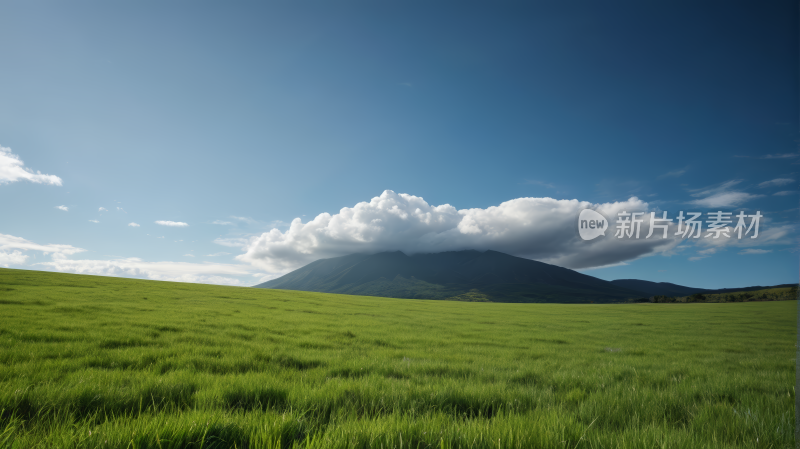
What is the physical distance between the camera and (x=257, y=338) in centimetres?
1091

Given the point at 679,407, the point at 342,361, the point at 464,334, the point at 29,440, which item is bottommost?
the point at 464,334

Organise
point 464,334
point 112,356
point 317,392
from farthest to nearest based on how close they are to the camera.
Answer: point 464,334, point 112,356, point 317,392

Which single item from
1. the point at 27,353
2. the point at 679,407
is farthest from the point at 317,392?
the point at 27,353

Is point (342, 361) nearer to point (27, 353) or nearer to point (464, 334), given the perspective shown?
point (27, 353)

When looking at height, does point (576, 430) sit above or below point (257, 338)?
above

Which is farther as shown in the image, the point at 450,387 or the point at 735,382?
the point at 735,382

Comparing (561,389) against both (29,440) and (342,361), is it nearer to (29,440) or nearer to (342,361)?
(342,361)

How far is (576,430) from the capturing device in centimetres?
297

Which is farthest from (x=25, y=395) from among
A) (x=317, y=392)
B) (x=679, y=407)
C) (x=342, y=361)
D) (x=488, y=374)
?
(x=679, y=407)

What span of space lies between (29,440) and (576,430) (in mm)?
4656

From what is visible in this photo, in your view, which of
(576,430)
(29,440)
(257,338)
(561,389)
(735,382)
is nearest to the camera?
(29,440)

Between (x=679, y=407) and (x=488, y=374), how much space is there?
3191 millimetres

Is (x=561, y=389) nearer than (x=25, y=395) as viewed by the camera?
No

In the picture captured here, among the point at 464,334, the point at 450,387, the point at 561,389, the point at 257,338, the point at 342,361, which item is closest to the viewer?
the point at 450,387
